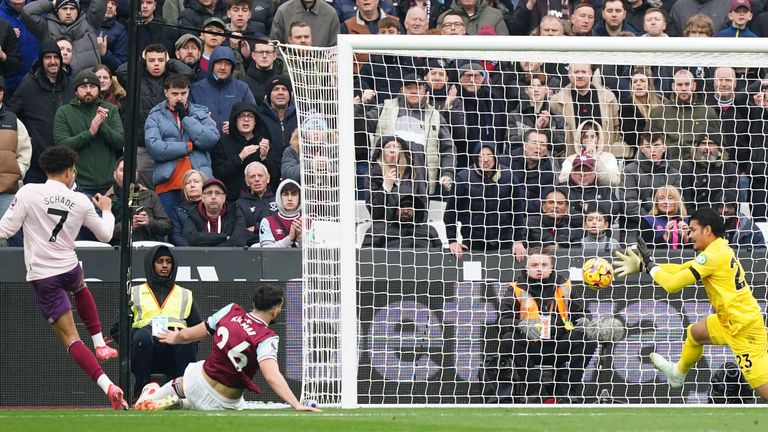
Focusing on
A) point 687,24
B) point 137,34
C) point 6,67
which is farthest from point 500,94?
point 6,67

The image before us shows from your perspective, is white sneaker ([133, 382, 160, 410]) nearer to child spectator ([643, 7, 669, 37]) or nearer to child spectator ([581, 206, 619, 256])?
child spectator ([581, 206, 619, 256])

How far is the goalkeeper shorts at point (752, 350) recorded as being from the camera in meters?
10.6

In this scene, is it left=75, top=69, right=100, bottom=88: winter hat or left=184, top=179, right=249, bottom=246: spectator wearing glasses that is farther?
left=75, top=69, right=100, bottom=88: winter hat

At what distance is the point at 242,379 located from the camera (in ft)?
33.0

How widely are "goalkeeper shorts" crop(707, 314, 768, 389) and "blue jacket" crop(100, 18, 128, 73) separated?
25.5 feet

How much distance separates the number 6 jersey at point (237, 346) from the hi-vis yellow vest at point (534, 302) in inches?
138

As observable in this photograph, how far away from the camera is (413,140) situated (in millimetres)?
12797

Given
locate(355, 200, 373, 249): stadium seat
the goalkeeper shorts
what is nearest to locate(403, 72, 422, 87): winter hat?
locate(355, 200, 373, 249): stadium seat

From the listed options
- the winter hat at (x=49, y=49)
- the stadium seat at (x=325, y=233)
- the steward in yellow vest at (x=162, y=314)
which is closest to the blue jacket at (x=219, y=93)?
the winter hat at (x=49, y=49)

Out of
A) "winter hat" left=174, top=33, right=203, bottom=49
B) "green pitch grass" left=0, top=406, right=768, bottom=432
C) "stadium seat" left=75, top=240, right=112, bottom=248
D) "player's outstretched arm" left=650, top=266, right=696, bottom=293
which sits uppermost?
"winter hat" left=174, top=33, right=203, bottom=49

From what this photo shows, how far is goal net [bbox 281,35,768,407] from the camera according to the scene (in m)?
12.7

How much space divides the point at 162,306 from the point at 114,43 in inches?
159

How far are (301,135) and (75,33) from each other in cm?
435

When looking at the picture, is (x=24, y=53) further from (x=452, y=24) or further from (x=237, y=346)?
(x=237, y=346)
